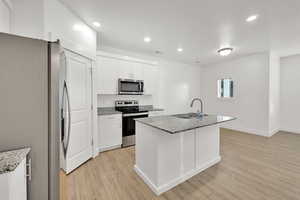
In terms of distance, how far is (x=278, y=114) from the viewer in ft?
15.4

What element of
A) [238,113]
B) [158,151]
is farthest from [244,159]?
[238,113]

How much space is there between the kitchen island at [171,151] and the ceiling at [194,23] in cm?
180

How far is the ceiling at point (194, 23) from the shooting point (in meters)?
1.97

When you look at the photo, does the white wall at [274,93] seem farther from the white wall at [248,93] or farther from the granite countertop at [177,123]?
the granite countertop at [177,123]

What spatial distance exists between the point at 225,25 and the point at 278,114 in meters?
4.32

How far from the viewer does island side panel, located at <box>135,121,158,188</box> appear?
5.96 feet

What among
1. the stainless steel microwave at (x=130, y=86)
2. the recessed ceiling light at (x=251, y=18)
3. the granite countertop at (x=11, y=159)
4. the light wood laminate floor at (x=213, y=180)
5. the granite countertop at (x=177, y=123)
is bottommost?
the light wood laminate floor at (x=213, y=180)

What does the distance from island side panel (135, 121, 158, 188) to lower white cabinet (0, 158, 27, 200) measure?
1.31 metres

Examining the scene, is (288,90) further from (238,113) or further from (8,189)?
(8,189)

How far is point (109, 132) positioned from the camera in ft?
10.2

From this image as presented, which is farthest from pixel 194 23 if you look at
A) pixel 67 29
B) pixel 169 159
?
pixel 169 159

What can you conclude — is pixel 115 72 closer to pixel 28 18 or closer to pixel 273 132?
pixel 28 18

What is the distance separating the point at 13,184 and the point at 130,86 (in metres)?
3.02

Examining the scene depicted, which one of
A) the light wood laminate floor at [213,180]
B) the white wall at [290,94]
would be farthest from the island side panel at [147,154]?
the white wall at [290,94]
